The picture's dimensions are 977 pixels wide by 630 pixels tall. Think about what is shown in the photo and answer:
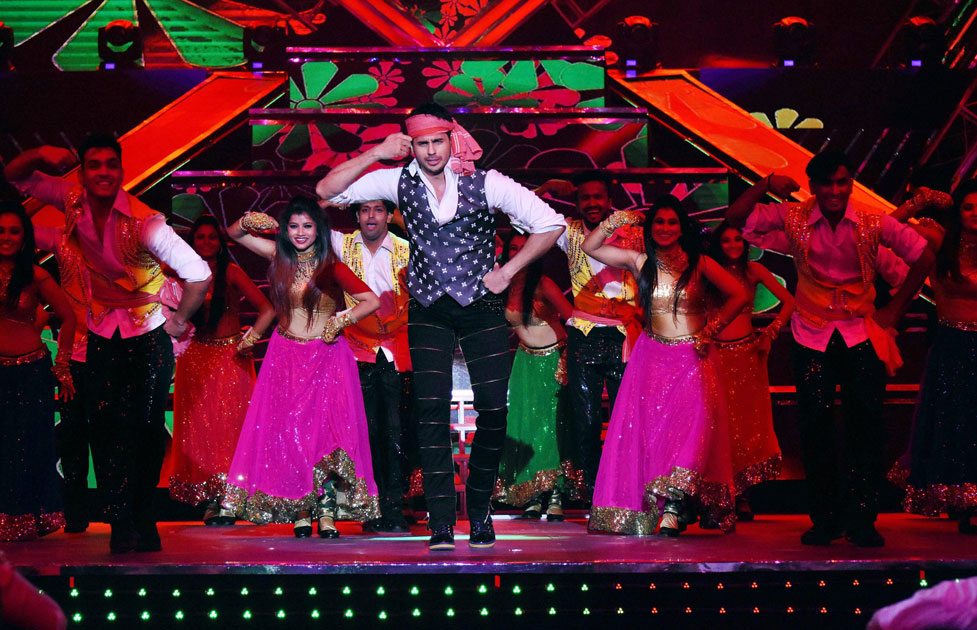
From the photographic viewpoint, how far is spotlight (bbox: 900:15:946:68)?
8.61 metres

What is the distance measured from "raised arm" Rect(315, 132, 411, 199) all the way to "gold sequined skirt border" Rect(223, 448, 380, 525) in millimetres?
1354

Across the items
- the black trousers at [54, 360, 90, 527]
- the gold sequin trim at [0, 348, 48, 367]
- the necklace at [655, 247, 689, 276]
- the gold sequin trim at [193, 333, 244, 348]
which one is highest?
the necklace at [655, 247, 689, 276]

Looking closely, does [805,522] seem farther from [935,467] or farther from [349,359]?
[349,359]

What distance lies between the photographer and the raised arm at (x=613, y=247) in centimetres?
446

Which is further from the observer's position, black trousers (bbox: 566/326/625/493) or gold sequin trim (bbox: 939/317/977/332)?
black trousers (bbox: 566/326/625/493)

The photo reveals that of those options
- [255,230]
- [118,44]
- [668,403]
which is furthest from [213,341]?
[118,44]

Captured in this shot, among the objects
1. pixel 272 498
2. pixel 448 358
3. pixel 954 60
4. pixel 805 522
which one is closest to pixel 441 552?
pixel 448 358

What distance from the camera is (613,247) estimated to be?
15.8 feet

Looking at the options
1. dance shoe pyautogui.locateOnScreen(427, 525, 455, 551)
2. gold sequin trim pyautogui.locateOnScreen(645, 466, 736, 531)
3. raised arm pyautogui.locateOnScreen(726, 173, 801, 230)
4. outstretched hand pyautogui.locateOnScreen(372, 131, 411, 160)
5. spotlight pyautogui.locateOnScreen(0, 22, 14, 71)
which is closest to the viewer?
outstretched hand pyautogui.locateOnScreen(372, 131, 411, 160)

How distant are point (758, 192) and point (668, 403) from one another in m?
1.02

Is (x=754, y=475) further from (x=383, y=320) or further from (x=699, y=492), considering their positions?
(x=383, y=320)

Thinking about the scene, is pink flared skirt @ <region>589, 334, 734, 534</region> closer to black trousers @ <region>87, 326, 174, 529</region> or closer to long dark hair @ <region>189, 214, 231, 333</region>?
black trousers @ <region>87, 326, 174, 529</region>

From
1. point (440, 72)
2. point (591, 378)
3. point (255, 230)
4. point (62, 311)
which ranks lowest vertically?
point (591, 378)

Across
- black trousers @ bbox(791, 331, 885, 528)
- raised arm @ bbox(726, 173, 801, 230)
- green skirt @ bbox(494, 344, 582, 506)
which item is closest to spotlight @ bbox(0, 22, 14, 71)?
green skirt @ bbox(494, 344, 582, 506)
